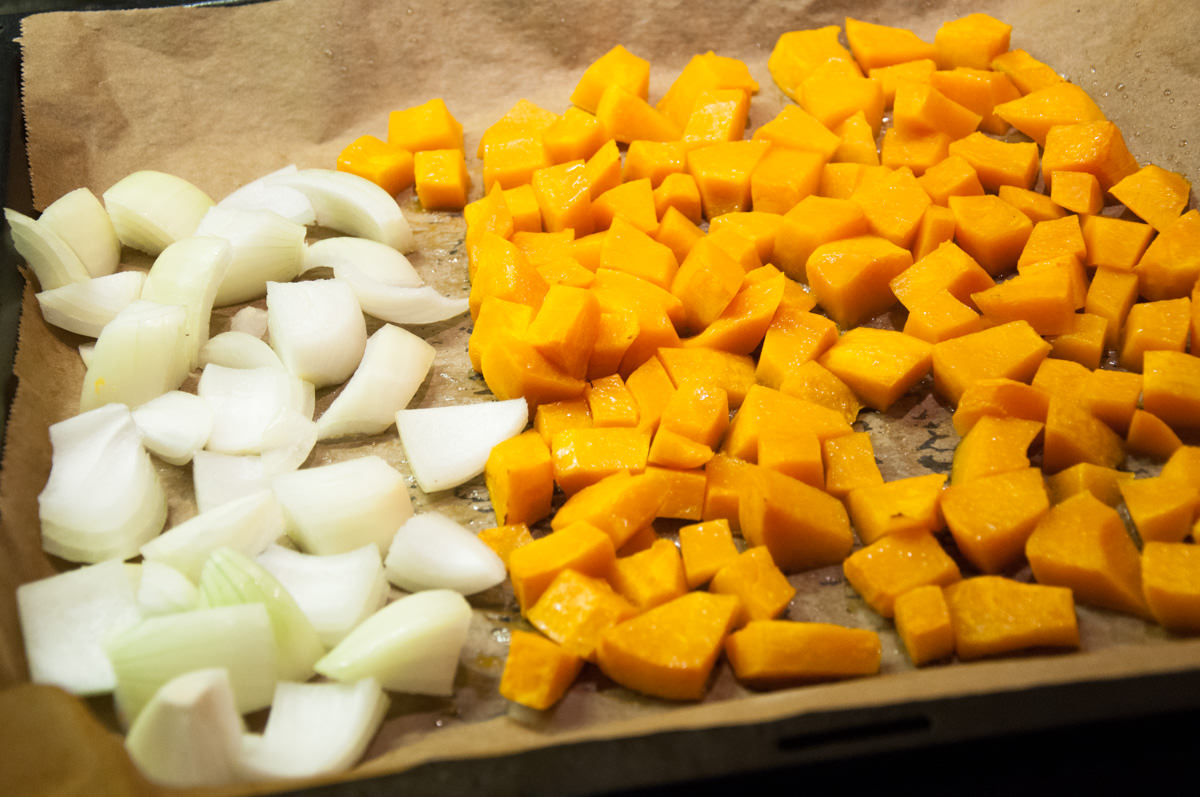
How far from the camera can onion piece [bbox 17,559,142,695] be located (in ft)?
4.15

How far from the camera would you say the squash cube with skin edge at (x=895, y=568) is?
1385mm

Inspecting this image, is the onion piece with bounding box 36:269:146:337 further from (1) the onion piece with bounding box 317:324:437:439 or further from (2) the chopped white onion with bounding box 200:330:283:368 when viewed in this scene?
(1) the onion piece with bounding box 317:324:437:439

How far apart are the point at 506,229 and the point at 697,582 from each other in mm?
995

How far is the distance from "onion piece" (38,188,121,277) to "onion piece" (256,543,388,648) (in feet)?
3.16

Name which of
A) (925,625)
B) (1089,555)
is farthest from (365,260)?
(1089,555)

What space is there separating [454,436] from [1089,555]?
109cm

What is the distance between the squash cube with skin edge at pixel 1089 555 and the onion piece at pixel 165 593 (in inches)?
51.9

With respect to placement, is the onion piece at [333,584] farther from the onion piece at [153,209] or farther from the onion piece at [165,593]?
the onion piece at [153,209]

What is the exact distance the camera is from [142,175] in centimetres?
209

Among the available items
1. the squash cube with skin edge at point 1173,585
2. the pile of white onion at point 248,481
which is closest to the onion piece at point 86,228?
the pile of white onion at point 248,481

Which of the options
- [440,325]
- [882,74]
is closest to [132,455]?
[440,325]

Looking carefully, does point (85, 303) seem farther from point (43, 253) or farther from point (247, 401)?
point (247, 401)

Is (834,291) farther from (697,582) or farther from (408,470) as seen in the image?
(408,470)

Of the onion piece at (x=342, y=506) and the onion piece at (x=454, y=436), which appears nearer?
the onion piece at (x=342, y=506)
